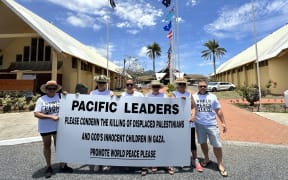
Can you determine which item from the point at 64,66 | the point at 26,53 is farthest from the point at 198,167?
the point at 26,53

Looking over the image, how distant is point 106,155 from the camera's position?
3836 mm

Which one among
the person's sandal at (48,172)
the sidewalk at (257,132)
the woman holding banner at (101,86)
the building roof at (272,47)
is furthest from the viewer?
the building roof at (272,47)

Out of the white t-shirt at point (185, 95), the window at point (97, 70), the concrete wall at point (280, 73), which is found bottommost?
the white t-shirt at point (185, 95)

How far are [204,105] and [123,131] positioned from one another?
5.42ft

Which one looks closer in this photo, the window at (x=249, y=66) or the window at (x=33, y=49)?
the window at (x=33, y=49)

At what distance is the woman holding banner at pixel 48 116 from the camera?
3.64 meters

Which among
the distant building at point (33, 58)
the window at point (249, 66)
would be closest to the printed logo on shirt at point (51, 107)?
the distant building at point (33, 58)

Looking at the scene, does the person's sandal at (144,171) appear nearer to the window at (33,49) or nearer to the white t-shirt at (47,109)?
the white t-shirt at (47,109)

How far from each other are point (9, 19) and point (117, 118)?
1834 centimetres

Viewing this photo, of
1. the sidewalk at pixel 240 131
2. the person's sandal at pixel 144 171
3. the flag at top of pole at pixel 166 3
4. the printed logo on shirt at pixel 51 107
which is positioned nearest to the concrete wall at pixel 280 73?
the flag at top of pole at pixel 166 3

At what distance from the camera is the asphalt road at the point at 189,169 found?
→ 11.9ft

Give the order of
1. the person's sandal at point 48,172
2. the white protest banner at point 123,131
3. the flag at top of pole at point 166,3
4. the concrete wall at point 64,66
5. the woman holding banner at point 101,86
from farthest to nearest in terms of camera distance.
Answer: the concrete wall at point 64,66, the flag at top of pole at point 166,3, the woman holding banner at point 101,86, the white protest banner at point 123,131, the person's sandal at point 48,172

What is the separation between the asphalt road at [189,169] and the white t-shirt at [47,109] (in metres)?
0.86

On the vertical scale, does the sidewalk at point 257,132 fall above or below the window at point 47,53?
below
